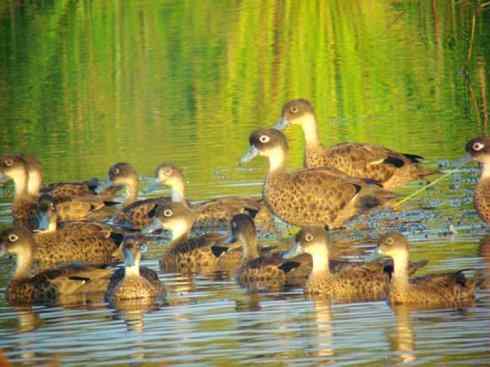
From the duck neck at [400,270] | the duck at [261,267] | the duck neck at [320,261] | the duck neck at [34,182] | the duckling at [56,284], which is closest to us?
the duck neck at [400,270]

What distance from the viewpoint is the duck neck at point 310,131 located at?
19062 millimetres

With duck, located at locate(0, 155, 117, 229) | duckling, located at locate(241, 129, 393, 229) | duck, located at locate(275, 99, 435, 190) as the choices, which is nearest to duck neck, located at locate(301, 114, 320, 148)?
duck, located at locate(275, 99, 435, 190)

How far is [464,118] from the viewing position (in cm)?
2225

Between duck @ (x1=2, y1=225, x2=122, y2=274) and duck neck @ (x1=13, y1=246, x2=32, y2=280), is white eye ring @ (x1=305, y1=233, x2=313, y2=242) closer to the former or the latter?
duck neck @ (x1=13, y1=246, x2=32, y2=280)

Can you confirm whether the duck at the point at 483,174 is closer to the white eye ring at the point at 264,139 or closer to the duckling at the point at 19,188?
the white eye ring at the point at 264,139

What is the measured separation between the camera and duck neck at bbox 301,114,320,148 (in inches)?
750

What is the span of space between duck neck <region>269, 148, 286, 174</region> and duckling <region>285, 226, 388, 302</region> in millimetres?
3427

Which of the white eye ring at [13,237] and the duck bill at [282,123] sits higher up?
the duck bill at [282,123]

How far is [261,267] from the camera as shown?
1477 centimetres

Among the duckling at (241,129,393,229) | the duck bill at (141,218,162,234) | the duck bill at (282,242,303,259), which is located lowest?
the duck bill at (282,242,303,259)

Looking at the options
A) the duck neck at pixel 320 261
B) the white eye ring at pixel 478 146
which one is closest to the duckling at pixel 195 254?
the duck neck at pixel 320 261

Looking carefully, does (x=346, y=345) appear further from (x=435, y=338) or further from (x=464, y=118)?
(x=464, y=118)

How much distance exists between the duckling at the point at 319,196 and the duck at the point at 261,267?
1.81 metres

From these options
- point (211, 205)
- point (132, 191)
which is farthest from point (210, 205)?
point (132, 191)
